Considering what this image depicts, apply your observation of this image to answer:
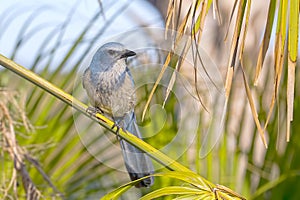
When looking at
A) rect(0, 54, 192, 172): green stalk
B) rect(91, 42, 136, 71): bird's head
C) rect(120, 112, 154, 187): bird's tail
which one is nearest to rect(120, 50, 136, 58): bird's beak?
rect(91, 42, 136, 71): bird's head

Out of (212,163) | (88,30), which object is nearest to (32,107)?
(88,30)

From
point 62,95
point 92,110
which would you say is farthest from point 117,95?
point 62,95

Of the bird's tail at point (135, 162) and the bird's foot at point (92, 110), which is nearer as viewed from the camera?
the bird's foot at point (92, 110)

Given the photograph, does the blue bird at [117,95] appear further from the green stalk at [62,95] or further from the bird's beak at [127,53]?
the green stalk at [62,95]

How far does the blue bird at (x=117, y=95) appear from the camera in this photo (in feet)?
3.55

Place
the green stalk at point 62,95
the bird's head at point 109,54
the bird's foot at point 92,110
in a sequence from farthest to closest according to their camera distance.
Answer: the bird's head at point 109,54, the bird's foot at point 92,110, the green stalk at point 62,95

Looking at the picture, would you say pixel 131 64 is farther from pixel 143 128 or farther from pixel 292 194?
pixel 292 194

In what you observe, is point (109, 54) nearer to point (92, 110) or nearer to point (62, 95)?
point (92, 110)

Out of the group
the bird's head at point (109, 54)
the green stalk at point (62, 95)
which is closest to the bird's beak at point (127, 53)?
the bird's head at point (109, 54)

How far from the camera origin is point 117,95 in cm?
112

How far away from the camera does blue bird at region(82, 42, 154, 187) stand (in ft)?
3.55

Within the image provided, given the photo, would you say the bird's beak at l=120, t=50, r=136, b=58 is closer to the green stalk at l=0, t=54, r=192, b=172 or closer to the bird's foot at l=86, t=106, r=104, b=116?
the bird's foot at l=86, t=106, r=104, b=116

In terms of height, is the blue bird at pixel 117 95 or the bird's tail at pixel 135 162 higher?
the blue bird at pixel 117 95

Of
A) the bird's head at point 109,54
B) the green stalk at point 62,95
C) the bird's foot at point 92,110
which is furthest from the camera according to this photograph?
the bird's head at point 109,54
